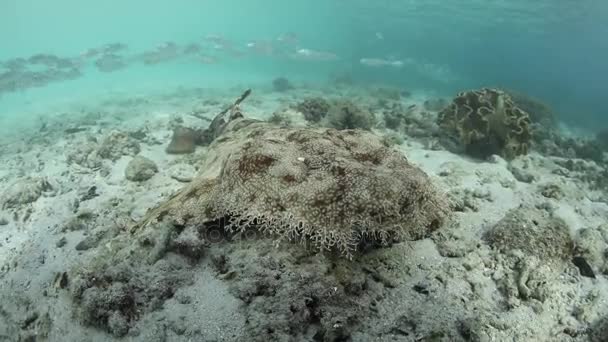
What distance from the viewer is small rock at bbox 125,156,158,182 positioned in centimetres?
672

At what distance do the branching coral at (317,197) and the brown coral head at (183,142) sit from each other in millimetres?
4670

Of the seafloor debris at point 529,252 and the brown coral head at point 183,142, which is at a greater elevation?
the seafloor debris at point 529,252

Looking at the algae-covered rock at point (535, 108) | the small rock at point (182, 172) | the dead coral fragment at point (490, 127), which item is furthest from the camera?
the algae-covered rock at point (535, 108)

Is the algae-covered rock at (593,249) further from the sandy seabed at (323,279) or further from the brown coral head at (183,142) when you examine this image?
the brown coral head at (183,142)

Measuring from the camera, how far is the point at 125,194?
6117 mm

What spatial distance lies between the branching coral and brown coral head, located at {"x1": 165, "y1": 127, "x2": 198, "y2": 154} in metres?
4.67

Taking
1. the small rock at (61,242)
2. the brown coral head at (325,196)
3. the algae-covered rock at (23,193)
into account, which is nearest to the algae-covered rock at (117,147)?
the algae-covered rock at (23,193)

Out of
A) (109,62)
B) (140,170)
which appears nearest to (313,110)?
(140,170)

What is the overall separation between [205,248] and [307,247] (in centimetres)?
90

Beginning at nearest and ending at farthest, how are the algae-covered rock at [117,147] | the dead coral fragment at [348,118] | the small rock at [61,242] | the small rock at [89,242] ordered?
the small rock at [89,242]
the small rock at [61,242]
the algae-covered rock at [117,147]
the dead coral fragment at [348,118]

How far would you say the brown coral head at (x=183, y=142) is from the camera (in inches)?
321

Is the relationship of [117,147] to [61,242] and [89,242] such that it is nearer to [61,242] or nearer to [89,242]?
[61,242]

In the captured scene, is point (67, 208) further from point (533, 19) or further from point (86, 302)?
point (533, 19)

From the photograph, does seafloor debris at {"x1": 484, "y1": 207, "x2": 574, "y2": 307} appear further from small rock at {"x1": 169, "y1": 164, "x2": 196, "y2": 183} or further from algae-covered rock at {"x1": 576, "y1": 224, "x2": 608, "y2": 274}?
small rock at {"x1": 169, "y1": 164, "x2": 196, "y2": 183}
